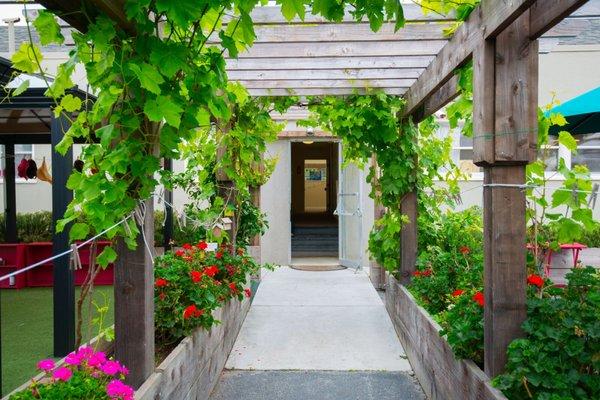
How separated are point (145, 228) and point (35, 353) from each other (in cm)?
265

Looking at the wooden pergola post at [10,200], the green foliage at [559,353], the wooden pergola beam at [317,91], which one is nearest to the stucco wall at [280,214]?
the wooden pergola post at [10,200]

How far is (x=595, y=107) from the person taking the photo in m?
4.46

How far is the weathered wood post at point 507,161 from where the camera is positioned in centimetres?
229

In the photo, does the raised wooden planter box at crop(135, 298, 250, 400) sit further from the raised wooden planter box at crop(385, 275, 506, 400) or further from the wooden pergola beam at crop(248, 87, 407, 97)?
the wooden pergola beam at crop(248, 87, 407, 97)

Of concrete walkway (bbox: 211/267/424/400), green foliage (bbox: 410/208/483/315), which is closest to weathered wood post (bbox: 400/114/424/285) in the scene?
green foliage (bbox: 410/208/483/315)

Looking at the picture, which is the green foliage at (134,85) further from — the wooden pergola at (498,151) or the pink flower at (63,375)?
the pink flower at (63,375)

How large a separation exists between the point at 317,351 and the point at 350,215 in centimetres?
393

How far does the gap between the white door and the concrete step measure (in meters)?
4.02

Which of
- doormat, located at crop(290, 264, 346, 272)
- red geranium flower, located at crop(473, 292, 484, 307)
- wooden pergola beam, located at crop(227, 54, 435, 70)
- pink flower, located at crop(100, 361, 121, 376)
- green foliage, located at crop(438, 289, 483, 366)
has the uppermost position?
wooden pergola beam, located at crop(227, 54, 435, 70)

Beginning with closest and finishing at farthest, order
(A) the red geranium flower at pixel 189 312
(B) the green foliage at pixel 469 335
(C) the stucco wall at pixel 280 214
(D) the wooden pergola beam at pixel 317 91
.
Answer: (B) the green foliage at pixel 469 335
(A) the red geranium flower at pixel 189 312
(D) the wooden pergola beam at pixel 317 91
(C) the stucco wall at pixel 280 214

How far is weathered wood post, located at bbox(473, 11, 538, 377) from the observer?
2.29 metres

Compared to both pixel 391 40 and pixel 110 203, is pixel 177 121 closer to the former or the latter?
pixel 110 203

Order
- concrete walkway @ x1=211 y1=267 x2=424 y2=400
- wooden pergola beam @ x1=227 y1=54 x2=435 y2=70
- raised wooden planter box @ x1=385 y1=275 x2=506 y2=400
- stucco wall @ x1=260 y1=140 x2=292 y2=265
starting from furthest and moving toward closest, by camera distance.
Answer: stucco wall @ x1=260 y1=140 x2=292 y2=265, wooden pergola beam @ x1=227 y1=54 x2=435 y2=70, concrete walkway @ x1=211 y1=267 x2=424 y2=400, raised wooden planter box @ x1=385 y1=275 x2=506 y2=400

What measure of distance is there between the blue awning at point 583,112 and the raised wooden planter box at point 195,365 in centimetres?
307
